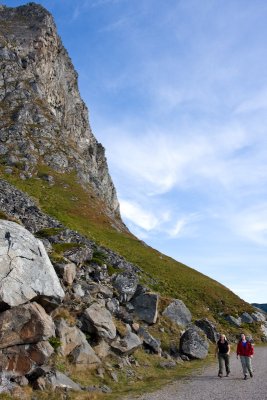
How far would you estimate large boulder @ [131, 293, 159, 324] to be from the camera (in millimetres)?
32531

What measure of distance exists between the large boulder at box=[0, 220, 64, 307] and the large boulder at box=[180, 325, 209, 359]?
1431 centimetres

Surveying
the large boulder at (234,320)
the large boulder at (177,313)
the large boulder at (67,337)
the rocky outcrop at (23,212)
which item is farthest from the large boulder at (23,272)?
the large boulder at (234,320)

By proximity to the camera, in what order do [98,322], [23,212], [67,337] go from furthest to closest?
[23,212] → [98,322] → [67,337]

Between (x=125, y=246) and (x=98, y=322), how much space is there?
51.4 meters

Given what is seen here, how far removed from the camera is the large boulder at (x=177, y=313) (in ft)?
118

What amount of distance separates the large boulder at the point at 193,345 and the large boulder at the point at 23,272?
563 inches

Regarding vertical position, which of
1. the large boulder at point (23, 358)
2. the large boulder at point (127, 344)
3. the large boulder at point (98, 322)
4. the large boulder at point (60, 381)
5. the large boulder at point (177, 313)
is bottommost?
the large boulder at point (60, 381)

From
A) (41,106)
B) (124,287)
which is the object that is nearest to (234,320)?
(124,287)

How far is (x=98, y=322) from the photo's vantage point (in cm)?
2478

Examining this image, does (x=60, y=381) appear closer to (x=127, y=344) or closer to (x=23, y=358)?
(x=23, y=358)

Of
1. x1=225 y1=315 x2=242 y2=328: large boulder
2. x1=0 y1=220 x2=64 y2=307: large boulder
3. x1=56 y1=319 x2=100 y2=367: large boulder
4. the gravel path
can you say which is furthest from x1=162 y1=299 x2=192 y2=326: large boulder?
x1=225 y1=315 x2=242 y2=328: large boulder

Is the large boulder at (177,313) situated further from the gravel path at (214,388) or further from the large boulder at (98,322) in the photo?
the large boulder at (98,322)

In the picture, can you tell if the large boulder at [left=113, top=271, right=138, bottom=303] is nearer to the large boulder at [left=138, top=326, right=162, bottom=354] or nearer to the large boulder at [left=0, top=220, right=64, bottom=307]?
the large boulder at [left=138, top=326, right=162, bottom=354]

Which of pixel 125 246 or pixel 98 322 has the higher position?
pixel 125 246
